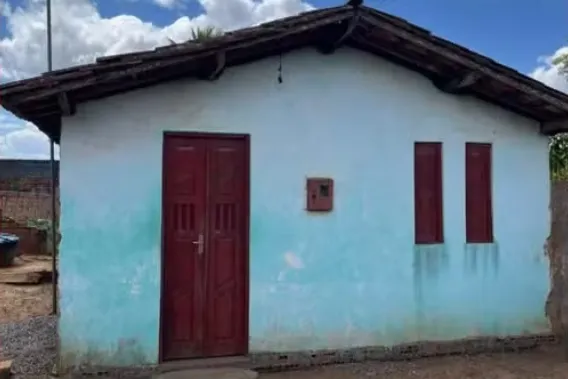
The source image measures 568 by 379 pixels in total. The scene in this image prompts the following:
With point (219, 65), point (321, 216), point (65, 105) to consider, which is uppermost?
point (219, 65)

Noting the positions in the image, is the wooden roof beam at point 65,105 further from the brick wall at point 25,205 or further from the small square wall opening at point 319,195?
the brick wall at point 25,205

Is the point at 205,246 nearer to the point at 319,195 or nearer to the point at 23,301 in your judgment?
the point at 319,195

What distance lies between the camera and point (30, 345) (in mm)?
8625

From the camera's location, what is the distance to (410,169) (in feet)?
27.0

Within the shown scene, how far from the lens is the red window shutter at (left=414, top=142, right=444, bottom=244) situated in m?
8.32

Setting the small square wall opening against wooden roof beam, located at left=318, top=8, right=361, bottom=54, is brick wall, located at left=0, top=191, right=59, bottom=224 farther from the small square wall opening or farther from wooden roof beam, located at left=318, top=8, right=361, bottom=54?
wooden roof beam, located at left=318, top=8, right=361, bottom=54

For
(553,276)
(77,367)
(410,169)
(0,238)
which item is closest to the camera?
(77,367)

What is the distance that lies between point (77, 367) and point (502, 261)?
241 inches

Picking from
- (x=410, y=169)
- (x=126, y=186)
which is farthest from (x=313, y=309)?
(x=126, y=186)

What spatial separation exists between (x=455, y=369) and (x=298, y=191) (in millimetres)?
3142

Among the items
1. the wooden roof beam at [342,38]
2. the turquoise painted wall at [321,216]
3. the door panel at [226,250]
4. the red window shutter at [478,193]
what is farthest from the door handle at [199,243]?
the red window shutter at [478,193]

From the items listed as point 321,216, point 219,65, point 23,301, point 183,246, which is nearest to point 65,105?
point 219,65

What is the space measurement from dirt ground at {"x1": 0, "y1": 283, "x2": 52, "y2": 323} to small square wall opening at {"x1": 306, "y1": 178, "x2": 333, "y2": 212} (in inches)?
261

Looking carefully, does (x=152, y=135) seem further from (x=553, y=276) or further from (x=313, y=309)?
(x=553, y=276)
